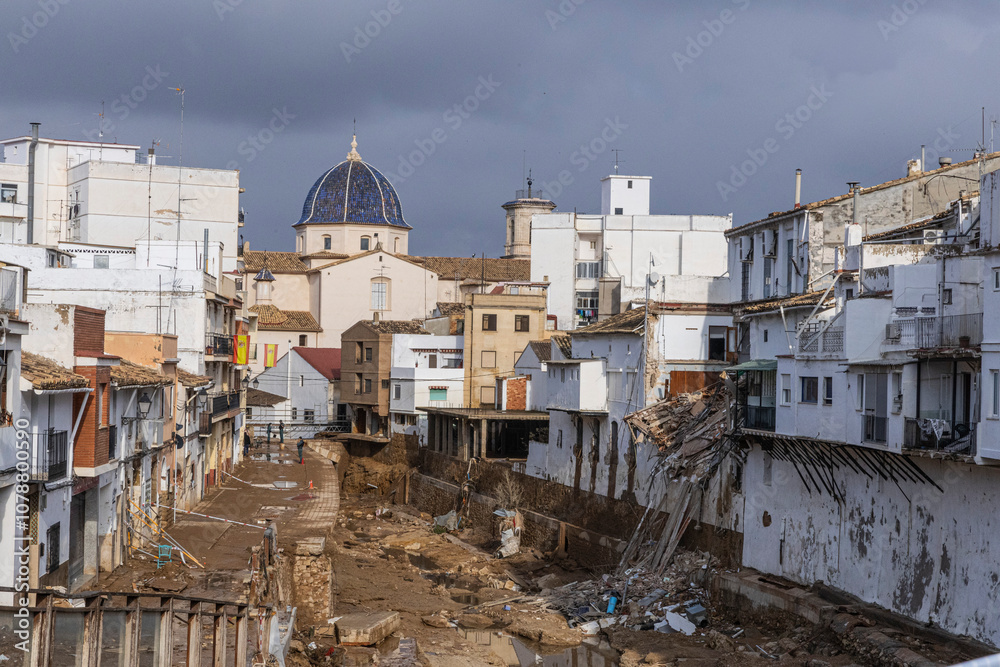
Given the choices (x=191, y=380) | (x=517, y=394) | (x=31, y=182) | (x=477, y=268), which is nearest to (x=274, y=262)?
(x=477, y=268)

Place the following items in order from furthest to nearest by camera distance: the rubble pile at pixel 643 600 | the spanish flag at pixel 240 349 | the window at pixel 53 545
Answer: the spanish flag at pixel 240 349
the rubble pile at pixel 643 600
the window at pixel 53 545

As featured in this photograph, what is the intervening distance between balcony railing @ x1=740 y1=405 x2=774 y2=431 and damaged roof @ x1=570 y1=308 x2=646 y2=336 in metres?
8.73

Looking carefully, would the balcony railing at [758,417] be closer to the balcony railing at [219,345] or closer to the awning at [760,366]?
the awning at [760,366]

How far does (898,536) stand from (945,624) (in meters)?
2.40

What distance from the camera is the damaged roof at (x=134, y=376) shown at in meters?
29.1

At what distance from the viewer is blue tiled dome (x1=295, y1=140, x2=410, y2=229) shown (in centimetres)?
8888

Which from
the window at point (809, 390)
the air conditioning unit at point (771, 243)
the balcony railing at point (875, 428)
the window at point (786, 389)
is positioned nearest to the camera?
the balcony railing at point (875, 428)

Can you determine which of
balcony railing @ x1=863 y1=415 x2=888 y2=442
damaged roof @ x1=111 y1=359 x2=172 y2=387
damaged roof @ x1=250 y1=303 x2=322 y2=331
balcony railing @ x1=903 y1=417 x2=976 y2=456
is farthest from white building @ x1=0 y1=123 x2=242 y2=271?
balcony railing @ x1=903 y1=417 x2=976 y2=456

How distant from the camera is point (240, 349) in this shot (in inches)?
2143

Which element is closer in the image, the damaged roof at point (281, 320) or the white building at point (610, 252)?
the white building at point (610, 252)

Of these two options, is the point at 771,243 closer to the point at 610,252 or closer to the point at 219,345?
the point at 219,345

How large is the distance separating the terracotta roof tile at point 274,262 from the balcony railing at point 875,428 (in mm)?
64303

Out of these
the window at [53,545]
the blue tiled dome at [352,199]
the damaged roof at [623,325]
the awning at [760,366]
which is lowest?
the window at [53,545]

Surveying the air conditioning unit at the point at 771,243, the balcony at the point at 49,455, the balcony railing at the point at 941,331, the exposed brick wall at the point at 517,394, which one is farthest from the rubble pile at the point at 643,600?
the exposed brick wall at the point at 517,394
